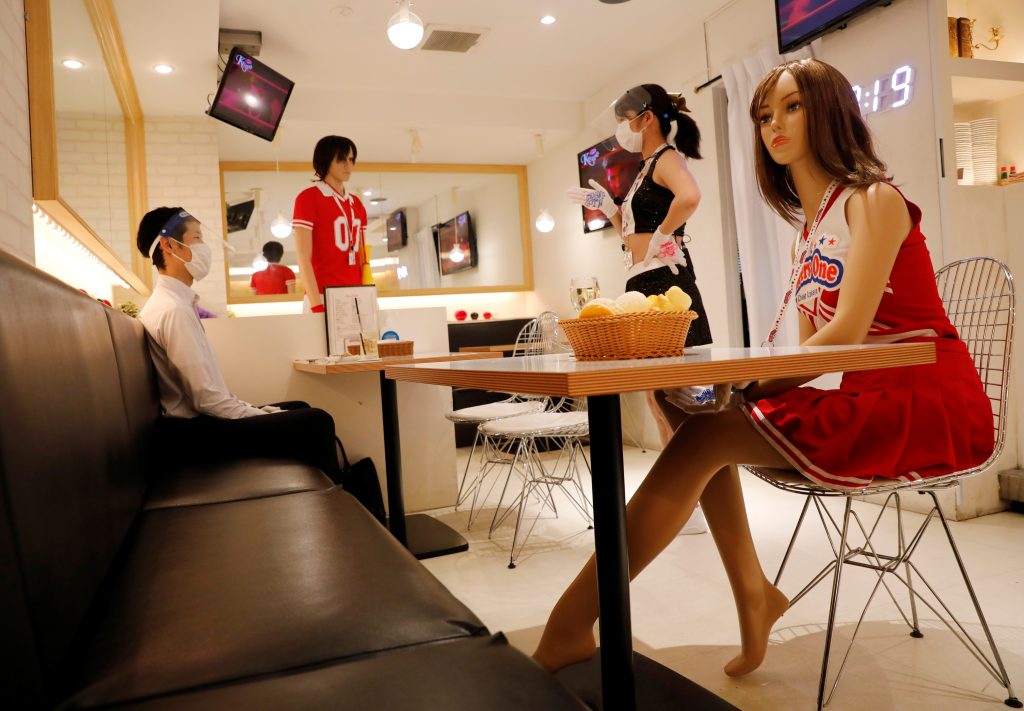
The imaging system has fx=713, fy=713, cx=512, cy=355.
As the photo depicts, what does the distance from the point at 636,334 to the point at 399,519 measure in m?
1.70

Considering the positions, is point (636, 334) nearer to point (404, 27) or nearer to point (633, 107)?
point (633, 107)

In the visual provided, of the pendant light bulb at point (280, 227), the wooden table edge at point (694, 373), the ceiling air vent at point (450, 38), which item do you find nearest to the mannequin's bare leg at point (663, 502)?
the wooden table edge at point (694, 373)

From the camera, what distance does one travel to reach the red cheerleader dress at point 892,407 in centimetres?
143

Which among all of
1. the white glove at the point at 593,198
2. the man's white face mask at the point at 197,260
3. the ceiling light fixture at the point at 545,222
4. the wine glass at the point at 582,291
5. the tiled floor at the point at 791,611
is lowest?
the tiled floor at the point at 791,611

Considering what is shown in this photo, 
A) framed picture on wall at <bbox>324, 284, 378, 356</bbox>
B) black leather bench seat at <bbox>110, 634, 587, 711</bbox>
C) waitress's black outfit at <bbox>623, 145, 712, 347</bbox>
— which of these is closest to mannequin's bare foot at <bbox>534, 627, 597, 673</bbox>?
black leather bench seat at <bbox>110, 634, 587, 711</bbox>

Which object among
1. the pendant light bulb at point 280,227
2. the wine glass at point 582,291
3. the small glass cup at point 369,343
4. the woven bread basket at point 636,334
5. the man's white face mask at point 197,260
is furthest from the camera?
the pendant light bulb at point 280,227

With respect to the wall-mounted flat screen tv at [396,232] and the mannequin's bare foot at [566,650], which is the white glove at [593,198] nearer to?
the mannequin's bare foot at [566,650]

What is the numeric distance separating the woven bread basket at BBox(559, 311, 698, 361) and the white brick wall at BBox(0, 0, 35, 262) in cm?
169

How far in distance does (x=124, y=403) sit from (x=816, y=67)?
178cm

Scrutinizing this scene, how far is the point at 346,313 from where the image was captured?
11.3ft

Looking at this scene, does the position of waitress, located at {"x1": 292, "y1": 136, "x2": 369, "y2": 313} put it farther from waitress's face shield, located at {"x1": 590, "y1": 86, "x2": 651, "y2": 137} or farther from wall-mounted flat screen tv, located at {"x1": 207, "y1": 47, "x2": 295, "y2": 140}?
waitress's face shield, located at {"x1": 590, "y1": 86, "x2": 651, "y2": 137}

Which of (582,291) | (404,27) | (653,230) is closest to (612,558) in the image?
(582,291)

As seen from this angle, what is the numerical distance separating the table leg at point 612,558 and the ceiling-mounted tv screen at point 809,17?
3227 millimetres

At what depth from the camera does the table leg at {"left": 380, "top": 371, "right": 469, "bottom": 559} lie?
269 centimetres
